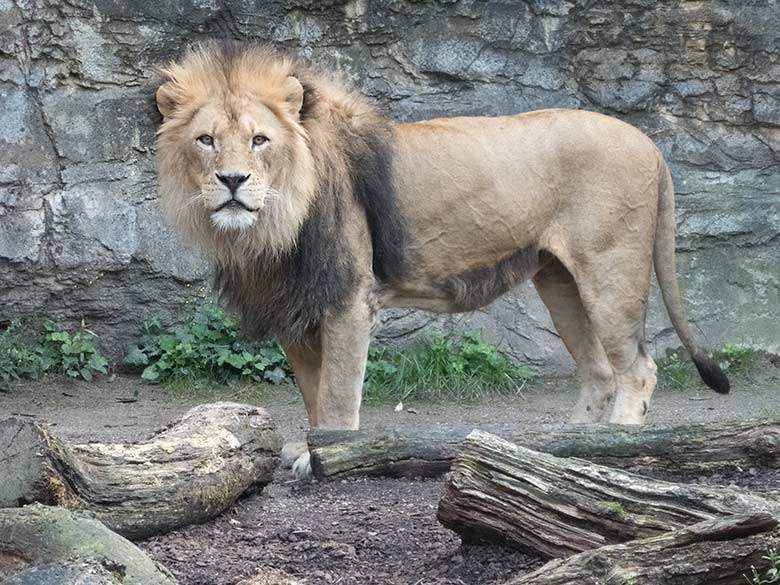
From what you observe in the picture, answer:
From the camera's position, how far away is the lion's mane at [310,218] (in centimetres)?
538

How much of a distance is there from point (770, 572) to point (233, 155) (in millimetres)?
2904

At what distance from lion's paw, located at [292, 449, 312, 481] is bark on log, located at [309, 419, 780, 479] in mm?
265

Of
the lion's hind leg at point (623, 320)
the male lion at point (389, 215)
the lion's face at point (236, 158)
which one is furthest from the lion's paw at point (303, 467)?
the lion's hind leg at point (623, 320)

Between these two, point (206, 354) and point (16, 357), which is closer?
point (16, 357)

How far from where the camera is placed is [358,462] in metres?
4.76

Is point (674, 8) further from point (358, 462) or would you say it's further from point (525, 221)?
point (358, 462)

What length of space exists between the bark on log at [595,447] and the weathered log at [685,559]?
1.53m

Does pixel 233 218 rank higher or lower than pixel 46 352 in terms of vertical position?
higher

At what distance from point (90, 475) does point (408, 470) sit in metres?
1.39

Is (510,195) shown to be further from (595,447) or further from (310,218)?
(595,447)

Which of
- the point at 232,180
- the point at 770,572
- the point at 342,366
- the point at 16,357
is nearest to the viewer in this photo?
the point at 770,572

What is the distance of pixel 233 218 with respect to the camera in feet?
16.7

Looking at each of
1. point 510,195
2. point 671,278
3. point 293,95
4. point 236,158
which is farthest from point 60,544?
point 671,278

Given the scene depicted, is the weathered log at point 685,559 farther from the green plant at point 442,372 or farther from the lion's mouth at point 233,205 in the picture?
the green plant at point 442,372
